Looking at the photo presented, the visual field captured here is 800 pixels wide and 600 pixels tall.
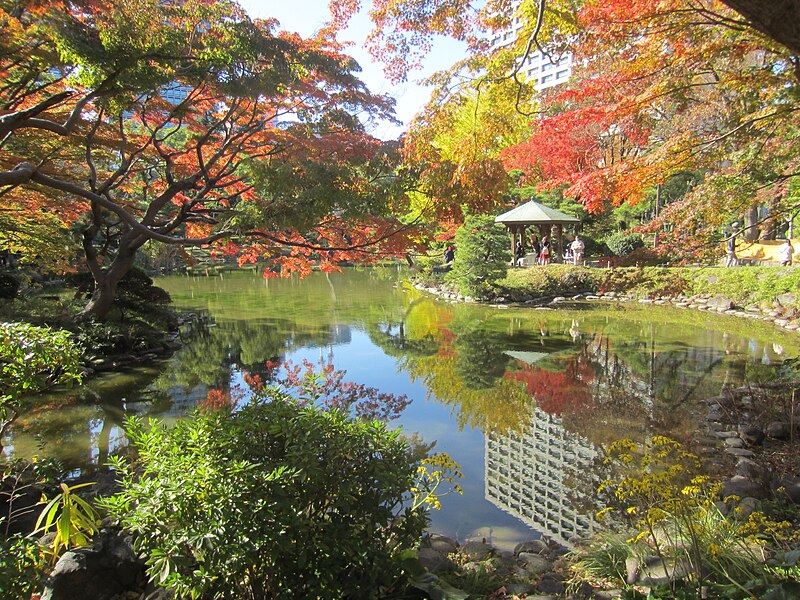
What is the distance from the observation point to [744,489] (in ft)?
10.3

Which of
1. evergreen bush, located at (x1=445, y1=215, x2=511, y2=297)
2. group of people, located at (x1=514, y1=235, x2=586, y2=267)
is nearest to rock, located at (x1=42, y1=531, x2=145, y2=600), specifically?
evergreen bush, located at (x1=445, y1=215, x2=511, y2=297)

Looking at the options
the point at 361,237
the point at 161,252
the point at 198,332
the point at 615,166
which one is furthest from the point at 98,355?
the point at 161,252

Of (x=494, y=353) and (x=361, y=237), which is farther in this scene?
(x=494, y=353)

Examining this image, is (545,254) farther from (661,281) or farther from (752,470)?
(752,470)

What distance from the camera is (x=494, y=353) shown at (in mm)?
7879

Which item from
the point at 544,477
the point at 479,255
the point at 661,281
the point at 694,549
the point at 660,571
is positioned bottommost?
the point at 544,477

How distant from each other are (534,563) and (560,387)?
12.1 ft

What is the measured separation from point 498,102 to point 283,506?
16.5 ft

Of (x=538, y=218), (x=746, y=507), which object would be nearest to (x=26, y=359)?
(x=746, y=507)

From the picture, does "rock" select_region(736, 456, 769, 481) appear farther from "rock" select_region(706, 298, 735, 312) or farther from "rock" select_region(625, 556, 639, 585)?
"rock" select_region(706, 298, 735, 312)

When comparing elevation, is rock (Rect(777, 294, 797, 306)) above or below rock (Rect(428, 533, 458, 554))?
above

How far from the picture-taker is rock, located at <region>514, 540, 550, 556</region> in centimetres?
287

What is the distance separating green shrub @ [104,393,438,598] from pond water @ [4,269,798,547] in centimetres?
150

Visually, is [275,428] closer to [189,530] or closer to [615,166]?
[189,530]
